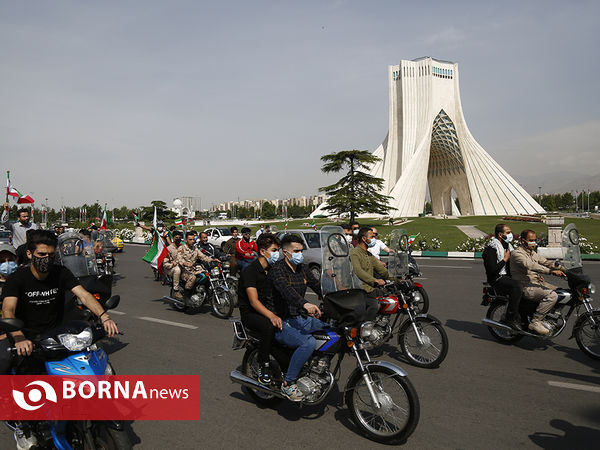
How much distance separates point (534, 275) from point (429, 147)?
6063 centimetres

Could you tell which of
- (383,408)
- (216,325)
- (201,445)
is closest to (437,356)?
(383,408)

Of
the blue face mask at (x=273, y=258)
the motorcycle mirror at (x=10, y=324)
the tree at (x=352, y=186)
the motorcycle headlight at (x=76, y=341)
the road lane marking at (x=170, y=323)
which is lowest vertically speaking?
the road lane marking at (x=170, y=323)

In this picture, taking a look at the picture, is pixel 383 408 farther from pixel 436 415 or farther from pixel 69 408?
pixel 69 408

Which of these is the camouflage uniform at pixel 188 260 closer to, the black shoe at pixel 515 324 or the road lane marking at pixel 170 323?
the road lane marking at pixel 170 323

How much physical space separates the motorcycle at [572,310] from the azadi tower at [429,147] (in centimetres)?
5326

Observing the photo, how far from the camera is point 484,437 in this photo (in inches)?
132

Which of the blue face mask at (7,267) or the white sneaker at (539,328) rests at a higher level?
the blue face mask at (7,267)

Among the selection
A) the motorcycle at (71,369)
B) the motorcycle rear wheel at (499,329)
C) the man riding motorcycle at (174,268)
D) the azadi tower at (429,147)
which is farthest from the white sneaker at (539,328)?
the azadi tower at (429,147)

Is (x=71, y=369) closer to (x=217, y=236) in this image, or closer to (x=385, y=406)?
(x=385, y=406)

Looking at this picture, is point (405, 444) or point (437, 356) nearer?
point (405, 444)

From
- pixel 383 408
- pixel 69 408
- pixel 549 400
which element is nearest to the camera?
pixel 69 408

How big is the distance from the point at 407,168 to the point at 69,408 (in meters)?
61.3

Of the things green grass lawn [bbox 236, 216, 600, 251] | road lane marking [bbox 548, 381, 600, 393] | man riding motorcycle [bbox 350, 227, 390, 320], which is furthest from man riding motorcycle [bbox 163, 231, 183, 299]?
green grass lawn [bbox 236, 216, 600, 251]

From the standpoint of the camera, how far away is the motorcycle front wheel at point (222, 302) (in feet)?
26.3
